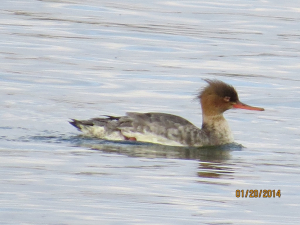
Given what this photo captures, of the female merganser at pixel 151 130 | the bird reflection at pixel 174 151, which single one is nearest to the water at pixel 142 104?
the bird reflection at pixel 174 151

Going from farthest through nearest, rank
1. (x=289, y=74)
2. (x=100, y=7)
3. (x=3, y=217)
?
(x=100, y=7), (x=289, y=74), (x=3, y=217)

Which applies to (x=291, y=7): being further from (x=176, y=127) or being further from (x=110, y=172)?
(x=110, y=172)

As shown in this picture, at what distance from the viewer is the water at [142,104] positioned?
7.94 m

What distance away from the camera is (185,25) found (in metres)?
23.1

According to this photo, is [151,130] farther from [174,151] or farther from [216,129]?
[216,129]

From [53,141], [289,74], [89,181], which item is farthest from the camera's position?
[289,74]

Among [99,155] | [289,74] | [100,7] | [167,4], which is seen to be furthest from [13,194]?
[167,4]

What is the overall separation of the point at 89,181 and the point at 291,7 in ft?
65.9

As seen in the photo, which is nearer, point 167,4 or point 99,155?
point 99,155
